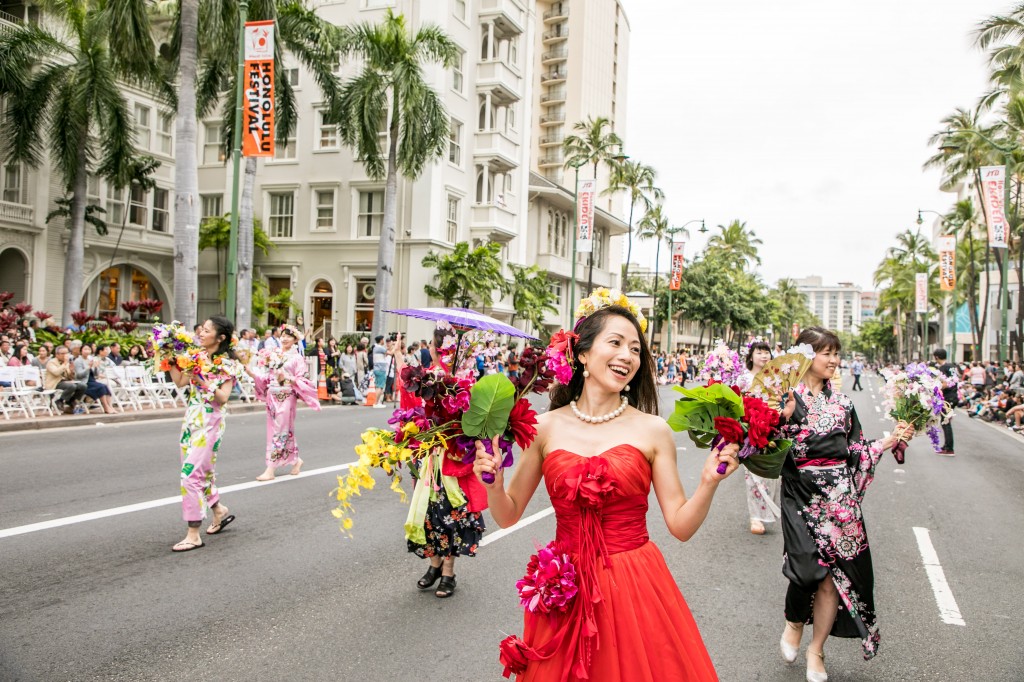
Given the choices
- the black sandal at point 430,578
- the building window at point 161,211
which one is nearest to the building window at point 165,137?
the building window at point 161,211

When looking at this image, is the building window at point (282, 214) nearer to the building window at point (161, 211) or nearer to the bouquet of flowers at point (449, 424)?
the building window at point (161, 211)

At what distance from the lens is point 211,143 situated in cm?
3719

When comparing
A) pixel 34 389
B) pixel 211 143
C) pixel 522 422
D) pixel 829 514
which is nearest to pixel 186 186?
pixel 34 389

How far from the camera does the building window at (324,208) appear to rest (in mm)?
34719

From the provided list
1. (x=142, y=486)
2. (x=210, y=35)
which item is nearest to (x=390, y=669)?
(x=142, y=486)

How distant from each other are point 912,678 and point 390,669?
296 cm

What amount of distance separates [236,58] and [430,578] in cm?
2184

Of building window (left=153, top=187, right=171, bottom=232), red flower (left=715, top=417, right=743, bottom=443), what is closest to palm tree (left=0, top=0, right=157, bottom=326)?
building window (left=153, top=187, right=171, bottom=232)

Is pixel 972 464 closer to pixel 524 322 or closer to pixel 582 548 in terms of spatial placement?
pixel 582 548

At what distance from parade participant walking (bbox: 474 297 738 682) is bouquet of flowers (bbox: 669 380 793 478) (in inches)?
2.5

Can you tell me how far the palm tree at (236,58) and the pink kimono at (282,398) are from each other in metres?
15.3

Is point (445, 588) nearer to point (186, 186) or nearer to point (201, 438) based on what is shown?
point (201, 438)

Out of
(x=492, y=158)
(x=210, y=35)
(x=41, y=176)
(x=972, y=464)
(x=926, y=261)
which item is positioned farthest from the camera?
(x=926, y=261)

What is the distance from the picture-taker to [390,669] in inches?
167
